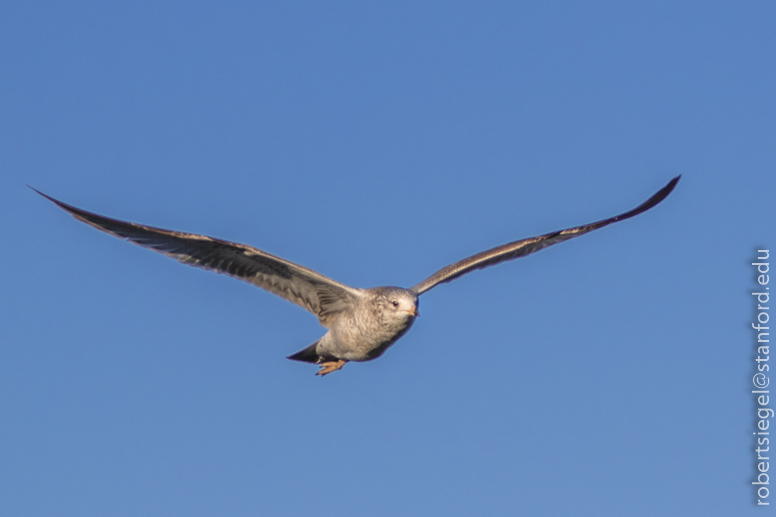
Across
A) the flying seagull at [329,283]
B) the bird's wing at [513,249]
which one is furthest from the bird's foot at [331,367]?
the bird's wing at [513,249]

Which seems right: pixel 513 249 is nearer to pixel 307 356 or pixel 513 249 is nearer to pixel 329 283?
pixel 329 283

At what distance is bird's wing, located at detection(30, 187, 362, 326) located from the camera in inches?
731

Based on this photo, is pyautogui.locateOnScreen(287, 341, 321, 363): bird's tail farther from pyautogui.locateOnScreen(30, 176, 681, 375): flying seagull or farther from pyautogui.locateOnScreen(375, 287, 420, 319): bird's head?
pyautogui.locateOnScreen(375, 287, 420, 319): bird's head

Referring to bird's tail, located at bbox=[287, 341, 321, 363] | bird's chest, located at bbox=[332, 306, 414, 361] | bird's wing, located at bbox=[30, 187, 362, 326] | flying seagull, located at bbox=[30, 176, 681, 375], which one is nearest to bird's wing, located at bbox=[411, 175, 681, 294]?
flying seagull, located at bbox=[30, 176, 681, 375]

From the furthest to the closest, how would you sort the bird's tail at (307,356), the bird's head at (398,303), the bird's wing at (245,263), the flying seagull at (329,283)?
the bird's tail at (307,356) → the bird's wing at (245,263) → the flying seagull at (329,283) → the bird's head at (398,303)

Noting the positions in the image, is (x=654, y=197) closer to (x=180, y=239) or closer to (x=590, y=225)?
(x=590, y=225)

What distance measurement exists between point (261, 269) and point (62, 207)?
12.3 feet

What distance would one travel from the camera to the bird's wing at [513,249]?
66.3 ft

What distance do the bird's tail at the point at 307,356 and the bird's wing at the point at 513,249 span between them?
93.6 inches

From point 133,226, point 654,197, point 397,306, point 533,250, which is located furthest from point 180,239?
point 654,197

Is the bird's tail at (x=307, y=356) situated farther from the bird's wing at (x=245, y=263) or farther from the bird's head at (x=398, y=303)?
the bird's head at (x=398, y=303)

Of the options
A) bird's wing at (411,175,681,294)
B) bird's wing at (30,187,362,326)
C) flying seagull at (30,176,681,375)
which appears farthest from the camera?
bird's wing at (411,175,681,294)

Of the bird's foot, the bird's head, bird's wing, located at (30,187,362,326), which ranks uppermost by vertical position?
bird's wing, located at (30,187,362,326)

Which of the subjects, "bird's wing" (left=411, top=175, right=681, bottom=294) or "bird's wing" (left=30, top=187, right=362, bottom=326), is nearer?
"bird's wing" (left=30, top=187, right=362, bottom=326)
